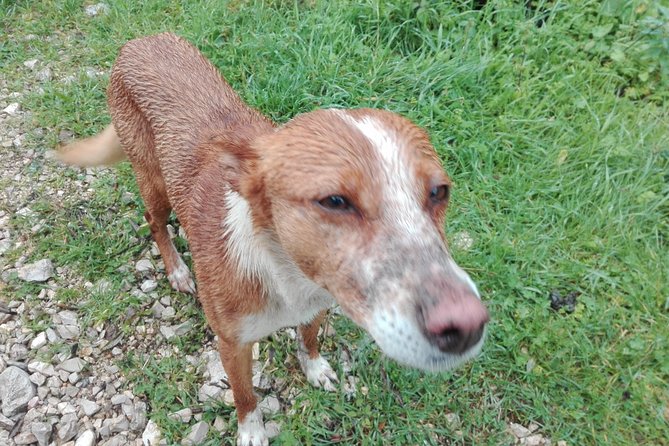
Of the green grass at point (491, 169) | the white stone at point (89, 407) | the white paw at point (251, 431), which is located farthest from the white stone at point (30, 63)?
the white paw at point (251, 431)

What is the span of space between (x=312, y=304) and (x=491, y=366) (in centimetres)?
151

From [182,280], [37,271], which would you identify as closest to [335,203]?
[182,280]

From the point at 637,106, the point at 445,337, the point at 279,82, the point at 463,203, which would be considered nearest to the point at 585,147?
the point at 637,106

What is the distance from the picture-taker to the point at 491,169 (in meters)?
4.21

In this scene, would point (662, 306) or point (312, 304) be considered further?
point (662, 306)

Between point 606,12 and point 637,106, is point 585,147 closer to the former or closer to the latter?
point 637,106

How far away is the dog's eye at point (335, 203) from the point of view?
6.26 feet

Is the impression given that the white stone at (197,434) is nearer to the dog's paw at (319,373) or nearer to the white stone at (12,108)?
the dog's paw at (319,373)

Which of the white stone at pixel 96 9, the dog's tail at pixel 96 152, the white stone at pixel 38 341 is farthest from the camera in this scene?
the white stone at pixel 96 9

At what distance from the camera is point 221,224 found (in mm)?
2602

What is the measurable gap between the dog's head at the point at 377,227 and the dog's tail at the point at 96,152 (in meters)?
1.97

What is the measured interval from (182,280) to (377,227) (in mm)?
2233

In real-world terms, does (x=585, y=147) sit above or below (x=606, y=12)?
below

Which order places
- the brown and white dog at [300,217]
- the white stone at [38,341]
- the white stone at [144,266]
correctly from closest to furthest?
the brown and white dog at [300,217], the white stone at [38,341], the white stone at [144,266]
